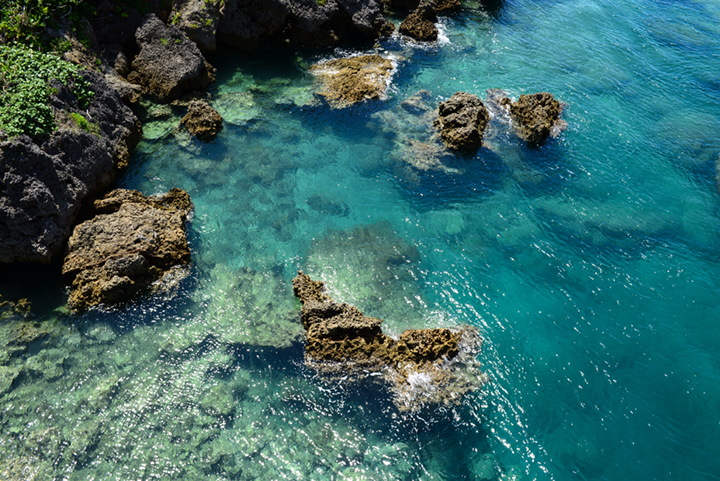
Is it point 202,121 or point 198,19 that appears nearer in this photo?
point 202,121

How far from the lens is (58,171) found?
17.0m

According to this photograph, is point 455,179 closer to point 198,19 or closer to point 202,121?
point 202,121

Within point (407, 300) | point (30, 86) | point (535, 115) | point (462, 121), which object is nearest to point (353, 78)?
point (462, 121)

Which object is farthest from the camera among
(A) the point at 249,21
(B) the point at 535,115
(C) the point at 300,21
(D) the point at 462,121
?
(C) the point at 300,21

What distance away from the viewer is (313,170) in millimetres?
21297

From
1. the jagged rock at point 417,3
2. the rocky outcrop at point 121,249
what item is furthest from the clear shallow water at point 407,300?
the jagged rock at point 417,3

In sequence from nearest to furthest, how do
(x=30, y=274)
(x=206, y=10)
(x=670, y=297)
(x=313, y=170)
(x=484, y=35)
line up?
(x=30, y=274) < (x=670, y=297) < (x=313, y=170) < (x=206, y=10) < (x=484, y=35)

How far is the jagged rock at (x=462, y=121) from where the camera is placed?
22.6 meters

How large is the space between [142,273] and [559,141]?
72.0 ft

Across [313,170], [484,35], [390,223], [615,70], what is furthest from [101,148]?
[615,70]

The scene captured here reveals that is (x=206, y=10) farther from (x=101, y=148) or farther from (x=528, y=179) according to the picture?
(x=528, y=179)

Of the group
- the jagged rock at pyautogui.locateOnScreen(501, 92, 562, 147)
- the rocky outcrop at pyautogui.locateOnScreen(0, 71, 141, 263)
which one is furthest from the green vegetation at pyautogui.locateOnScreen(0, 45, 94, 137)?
the jagged rock at pyautogui.locateOnScreen(501, 92, 562, 147)

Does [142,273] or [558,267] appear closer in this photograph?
[142,273]

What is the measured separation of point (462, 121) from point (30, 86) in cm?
1979
